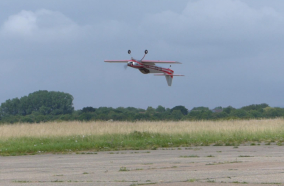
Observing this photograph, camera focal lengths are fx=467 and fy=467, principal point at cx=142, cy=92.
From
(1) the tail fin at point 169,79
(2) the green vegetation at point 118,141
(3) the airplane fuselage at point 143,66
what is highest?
(3) the airplane fuselage at point 143,66

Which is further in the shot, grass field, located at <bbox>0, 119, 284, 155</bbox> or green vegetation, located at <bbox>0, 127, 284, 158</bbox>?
grass field, located at <bbox>0, 119, 284, 155</bbox>

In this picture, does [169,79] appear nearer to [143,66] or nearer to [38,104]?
[143,66]

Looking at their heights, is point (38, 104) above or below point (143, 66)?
above

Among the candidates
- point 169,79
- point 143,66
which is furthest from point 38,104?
point 143,66

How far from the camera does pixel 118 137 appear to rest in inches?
1098

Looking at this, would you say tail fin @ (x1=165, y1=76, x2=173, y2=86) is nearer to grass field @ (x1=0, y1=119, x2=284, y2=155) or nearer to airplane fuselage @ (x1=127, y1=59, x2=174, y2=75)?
airplane fuselage @ (x1=127, y1=59, x2=174, y2=75)

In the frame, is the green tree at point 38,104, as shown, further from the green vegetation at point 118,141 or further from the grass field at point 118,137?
the green vegetation at point 118,141

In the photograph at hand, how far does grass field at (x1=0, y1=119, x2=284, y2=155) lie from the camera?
78.8 feet

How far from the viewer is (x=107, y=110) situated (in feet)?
226

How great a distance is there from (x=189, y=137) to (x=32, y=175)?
16665 mm

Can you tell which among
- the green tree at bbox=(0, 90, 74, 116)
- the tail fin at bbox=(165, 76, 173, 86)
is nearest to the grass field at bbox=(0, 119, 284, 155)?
the tail fin at bbox=(165, 76, 173, 86)

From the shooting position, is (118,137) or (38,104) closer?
(118,137)

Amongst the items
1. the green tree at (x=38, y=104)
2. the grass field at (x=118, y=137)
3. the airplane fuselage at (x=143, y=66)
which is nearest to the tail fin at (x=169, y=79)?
the airplane fuselage at (x=143, y=66)

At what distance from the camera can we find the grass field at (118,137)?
78.8 feet
